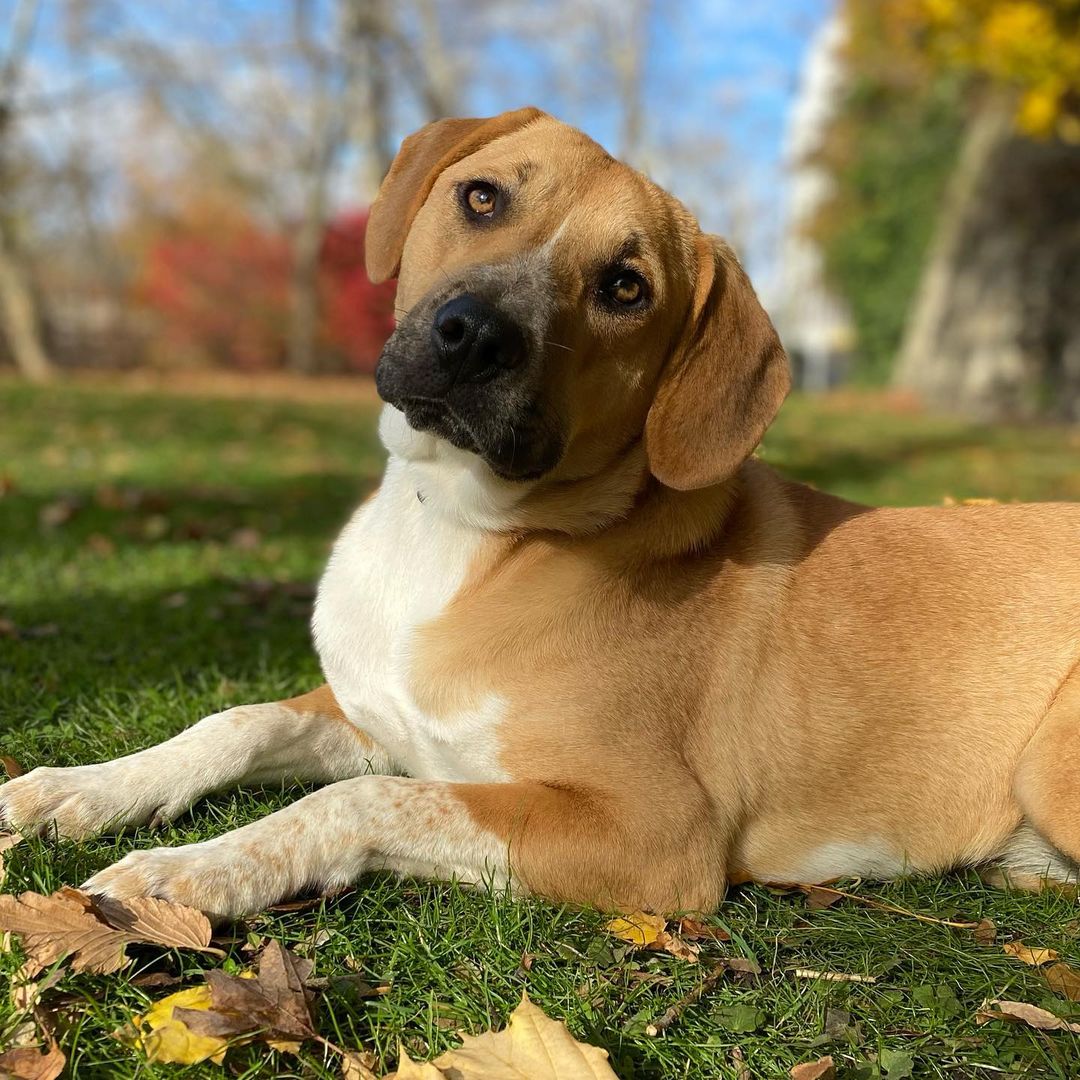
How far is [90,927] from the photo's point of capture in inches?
92.0

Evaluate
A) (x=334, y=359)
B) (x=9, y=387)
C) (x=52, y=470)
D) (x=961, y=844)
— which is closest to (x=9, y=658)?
(x=961, y=844)

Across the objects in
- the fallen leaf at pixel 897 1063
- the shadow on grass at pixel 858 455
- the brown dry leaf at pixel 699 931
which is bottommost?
the shadow on grass at pixel 858 455

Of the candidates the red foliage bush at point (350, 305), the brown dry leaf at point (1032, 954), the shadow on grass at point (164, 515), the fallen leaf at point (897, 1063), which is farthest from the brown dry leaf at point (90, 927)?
the red foliage bush at point (350, 305)

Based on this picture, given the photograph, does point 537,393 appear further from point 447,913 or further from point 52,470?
point 52,470

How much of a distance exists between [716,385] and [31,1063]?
2390mm

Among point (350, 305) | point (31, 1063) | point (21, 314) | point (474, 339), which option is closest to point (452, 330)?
point (474, 339)

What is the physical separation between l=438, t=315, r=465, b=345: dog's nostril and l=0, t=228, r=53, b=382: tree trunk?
Answer: 22.8 m

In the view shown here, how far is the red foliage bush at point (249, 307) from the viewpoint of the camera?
102 feet

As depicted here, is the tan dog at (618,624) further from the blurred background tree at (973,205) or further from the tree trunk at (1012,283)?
the tree trunk at (1012,283)

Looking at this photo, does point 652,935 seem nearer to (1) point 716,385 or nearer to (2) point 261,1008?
(2) point 261,1008

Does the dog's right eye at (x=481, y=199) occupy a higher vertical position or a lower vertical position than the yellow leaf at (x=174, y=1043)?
higher

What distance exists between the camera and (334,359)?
104 feet

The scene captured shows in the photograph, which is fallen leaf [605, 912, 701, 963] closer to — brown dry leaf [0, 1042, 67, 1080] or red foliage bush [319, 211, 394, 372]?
brown dry leaf [0, 1042, 67, 1080]

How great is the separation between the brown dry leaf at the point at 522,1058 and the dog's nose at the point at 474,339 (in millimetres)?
1615
